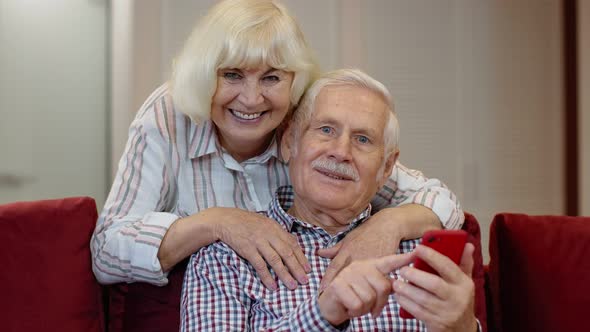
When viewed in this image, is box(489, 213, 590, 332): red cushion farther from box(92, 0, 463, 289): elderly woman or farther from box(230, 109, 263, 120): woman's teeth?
box(230, 109, 263, 120): woman's teeth

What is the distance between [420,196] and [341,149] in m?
0.33

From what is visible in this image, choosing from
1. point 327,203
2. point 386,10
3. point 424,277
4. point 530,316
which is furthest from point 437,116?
point 424,277

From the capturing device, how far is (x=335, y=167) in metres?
1.49

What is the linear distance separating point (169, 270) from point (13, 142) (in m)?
1.93

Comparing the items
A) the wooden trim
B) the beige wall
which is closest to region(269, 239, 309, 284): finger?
the beige wall

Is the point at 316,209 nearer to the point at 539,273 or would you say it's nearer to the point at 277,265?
the point at 277,265

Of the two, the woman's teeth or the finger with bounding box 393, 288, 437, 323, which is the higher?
the woman's teeth

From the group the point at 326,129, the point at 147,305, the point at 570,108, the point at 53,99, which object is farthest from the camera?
the point at 570,108

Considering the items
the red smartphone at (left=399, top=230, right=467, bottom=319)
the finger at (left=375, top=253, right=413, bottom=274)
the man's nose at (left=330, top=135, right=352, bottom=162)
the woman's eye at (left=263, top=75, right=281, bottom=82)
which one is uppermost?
the woman's eye at (left=263, top=75, right=281, bottom=82)

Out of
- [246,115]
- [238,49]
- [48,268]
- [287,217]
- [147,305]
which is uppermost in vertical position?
[238,49]

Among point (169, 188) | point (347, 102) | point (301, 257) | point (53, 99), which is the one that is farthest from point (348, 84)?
point (53, 99)

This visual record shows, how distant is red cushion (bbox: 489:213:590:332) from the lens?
1.70 meters

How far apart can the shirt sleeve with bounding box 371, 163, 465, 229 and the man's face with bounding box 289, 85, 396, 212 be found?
187 mm

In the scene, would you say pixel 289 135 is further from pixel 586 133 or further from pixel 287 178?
pixel 586 133
